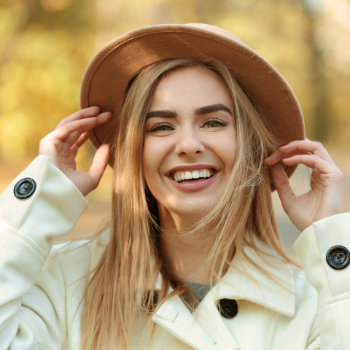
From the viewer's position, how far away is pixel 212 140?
8.00 ft

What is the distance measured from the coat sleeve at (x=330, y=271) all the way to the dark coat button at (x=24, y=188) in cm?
105

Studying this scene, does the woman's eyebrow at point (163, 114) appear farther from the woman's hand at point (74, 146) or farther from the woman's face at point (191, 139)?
the woman's hand at point (74, 146)

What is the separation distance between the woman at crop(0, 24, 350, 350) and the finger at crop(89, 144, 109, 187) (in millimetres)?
12

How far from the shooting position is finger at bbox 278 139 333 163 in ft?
8.21

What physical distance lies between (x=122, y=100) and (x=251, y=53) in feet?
2.13

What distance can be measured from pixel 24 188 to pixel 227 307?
931 mm

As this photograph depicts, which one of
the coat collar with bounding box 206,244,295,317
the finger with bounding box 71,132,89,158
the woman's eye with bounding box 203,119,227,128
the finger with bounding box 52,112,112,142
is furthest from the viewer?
the finger with bounding box 71,132,89,158

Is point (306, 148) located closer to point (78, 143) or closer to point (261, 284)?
point (261, 284)

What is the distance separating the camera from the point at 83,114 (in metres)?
2.68

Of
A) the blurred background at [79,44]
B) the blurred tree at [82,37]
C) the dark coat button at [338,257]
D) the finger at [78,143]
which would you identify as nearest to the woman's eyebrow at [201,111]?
the finger at [78,143]

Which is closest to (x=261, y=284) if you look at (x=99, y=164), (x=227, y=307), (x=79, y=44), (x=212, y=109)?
(x=227, y=307)

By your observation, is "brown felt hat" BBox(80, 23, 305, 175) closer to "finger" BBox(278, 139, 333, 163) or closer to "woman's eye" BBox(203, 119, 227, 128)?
"finger" BBox(278, 139, 333, 163)

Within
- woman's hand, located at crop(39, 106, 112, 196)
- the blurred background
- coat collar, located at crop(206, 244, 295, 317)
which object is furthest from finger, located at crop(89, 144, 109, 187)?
the blurred background

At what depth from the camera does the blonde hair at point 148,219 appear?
7.98 ft
